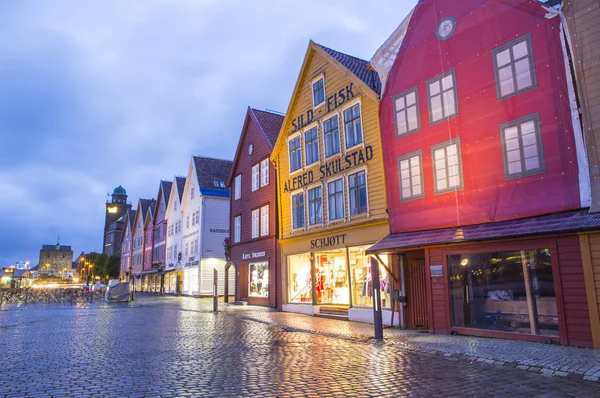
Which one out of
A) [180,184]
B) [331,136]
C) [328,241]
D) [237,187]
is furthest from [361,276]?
[180,184]

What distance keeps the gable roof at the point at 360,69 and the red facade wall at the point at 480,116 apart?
1917mm

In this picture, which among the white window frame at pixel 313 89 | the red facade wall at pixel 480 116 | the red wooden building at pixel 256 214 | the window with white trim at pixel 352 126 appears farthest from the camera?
the red wooden building at pixel 256 214

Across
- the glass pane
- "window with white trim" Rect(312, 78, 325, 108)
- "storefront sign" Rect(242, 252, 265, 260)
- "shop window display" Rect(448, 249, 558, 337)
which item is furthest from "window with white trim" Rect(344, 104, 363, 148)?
"storefront sign" Rect(242, 252, 265, 260)

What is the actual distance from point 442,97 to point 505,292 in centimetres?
674

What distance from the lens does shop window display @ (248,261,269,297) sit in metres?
26.7

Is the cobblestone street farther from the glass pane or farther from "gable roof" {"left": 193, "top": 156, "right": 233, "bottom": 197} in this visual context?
"gable roof" {"left": 193, "top": 156, "right": 233, "bottom": 197}

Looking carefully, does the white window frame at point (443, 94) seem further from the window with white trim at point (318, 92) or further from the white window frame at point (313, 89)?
the window with white trim at point (318, 92)

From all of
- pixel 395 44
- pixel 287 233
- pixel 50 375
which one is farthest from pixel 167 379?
pixel 287 233

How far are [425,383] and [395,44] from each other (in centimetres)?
1332

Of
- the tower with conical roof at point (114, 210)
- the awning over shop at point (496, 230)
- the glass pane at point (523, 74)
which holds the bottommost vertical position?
the awning over shop at point (496, 230)

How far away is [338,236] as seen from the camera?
65.0ft

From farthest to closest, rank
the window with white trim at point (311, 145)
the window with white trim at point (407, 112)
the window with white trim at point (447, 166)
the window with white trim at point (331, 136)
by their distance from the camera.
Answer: the window with white trim at point (311, 145) < the window with white trim at point (331, 136) < the window with white trim at point (407, 112) < the window with white trim at point (447, 166)

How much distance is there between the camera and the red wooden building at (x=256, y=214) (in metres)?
26.1

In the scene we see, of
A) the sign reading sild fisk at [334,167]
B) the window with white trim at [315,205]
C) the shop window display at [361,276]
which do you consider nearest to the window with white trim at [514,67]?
the sign reading sild fisk at [334,167]
